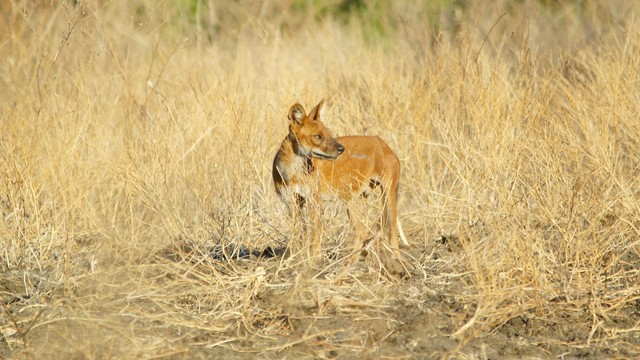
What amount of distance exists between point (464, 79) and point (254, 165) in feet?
7.18

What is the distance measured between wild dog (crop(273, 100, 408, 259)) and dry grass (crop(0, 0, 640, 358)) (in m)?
0.21

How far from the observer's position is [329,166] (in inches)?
290

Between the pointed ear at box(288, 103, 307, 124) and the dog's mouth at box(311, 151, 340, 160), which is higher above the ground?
the pointed ear at box(288, 103, 307, 124)

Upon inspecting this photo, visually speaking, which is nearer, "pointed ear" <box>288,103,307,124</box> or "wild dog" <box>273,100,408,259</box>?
"wild dog" <box>273,100,408,259</box>

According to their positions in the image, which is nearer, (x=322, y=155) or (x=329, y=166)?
(x=322, y=155)

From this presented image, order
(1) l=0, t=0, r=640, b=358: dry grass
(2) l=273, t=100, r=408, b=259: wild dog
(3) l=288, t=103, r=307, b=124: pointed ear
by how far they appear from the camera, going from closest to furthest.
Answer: (1) l=0, t=0, r=640, b=358: dry grass → (2) l=273, t=100, r=408, b=259: wild dog → (3) l=288, t=103, r=307, b=124: pointed ear

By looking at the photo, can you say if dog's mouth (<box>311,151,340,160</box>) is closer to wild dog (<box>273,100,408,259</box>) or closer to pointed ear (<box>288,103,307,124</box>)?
wild dog (<box>273,100,408,259</box>)

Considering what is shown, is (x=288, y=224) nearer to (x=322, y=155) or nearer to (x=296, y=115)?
(x=322, y=155)

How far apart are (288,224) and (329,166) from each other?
2.78 ft

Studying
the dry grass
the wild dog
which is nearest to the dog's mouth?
the wild dog

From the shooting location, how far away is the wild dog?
23.0 feet

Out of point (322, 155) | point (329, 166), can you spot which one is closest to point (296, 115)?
point (322, 155)

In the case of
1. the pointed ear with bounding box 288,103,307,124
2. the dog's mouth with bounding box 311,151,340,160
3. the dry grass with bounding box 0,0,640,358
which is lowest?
the dry grass with bounding box 0,0,640,358

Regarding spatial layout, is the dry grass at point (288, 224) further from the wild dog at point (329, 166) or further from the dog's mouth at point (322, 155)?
the dog's mouth at point (322, 155)
